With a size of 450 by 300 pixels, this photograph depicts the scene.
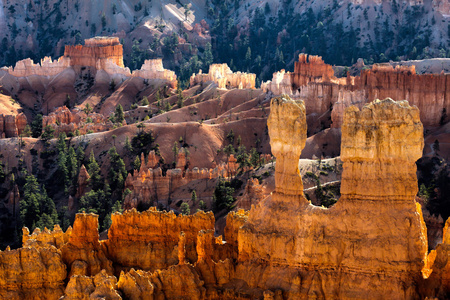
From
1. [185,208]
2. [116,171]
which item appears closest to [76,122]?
[116,171]

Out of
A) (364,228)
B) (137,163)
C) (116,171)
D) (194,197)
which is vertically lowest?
(116,171)

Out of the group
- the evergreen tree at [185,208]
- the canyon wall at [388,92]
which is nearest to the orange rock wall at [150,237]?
the evergreen tree at [185,208]

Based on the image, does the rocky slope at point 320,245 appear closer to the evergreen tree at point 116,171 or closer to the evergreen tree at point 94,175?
the evergreen tree at point 116,171

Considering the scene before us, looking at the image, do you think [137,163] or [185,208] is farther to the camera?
[137,163]

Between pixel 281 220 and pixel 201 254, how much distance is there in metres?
5.86

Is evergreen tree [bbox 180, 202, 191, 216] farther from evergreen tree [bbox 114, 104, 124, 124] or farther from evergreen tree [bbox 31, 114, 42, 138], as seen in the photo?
evergreen tree [bbox 114, 104, 124, 124]

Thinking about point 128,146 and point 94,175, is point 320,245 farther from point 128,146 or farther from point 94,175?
point 128,146

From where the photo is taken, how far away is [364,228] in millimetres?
47469

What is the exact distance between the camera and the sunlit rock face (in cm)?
4672

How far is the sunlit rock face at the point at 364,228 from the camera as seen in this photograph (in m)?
46.7

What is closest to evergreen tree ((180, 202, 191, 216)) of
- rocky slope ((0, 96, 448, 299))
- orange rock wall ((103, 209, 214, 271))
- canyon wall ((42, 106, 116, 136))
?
orange rock wall ((103, 209, 214, 271))

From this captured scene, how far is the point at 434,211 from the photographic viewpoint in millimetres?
100375

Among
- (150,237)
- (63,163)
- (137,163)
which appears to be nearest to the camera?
(150,237)

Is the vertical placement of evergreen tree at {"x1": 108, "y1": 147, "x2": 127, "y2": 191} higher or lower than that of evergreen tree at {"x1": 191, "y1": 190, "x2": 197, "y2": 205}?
lower
